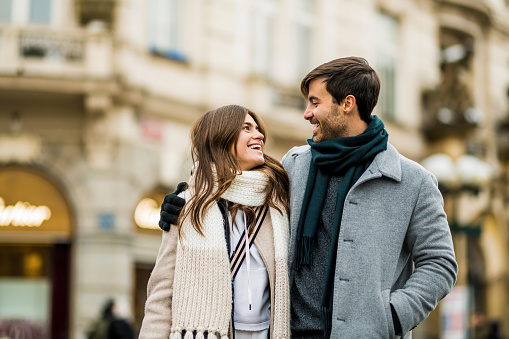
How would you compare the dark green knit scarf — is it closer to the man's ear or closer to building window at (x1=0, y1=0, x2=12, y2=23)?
the man's ear

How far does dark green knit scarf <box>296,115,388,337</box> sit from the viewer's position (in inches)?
135

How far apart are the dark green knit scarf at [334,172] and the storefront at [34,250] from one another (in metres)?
11.0

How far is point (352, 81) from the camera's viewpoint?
3459 mm

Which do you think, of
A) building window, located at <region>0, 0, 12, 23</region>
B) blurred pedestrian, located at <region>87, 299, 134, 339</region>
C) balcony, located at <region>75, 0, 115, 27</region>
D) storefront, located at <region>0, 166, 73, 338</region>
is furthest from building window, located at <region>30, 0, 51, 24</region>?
blurred pedestrian, located at <region>87, 299, 134, 339</region>

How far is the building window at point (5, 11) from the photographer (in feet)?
45.2

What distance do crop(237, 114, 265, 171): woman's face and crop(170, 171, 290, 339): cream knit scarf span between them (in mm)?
284

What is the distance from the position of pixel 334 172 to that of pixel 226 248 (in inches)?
23.4

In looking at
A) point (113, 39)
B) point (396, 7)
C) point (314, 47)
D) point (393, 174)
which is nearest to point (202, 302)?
point (393, 174)

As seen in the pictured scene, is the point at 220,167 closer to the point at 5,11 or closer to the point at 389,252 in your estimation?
the point at 389,252

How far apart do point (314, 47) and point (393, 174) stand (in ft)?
50.1

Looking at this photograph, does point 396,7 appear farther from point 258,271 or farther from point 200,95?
point 258,271

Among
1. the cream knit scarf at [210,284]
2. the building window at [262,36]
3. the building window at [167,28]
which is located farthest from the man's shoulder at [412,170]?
the building window at [262,36]

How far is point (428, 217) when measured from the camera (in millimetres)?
3418

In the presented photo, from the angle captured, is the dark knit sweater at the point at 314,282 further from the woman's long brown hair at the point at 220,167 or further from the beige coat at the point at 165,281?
the woman's long brown hair at the point at 220,167
